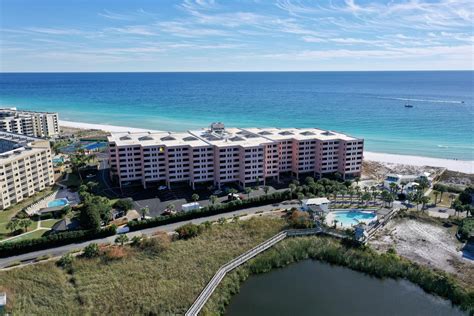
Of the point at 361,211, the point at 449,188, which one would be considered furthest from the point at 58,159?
the point at 449,188

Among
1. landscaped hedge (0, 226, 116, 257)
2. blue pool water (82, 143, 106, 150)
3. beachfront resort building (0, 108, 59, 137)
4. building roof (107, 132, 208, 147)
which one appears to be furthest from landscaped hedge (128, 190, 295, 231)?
beachfront resort building (0, 108, 59, 137)

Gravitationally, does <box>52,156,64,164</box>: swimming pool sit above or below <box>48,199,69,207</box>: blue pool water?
above

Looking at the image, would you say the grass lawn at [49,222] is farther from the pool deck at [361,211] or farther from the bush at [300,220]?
the pool deck at [361,211]

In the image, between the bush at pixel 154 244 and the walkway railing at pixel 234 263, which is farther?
the bush at pixel 154 244

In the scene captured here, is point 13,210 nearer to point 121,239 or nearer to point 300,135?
point 121,239

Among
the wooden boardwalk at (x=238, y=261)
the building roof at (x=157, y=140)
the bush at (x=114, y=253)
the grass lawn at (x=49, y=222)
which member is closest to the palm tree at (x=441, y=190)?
the wooden boardwalk at (x=238, y=261)

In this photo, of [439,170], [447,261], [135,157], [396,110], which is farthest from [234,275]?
[396,110]

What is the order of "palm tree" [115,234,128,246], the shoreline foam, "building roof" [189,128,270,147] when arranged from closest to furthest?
"palm tree" [115,234,128,246]
"building roof" [189,128,270,147]
the shoreline foam

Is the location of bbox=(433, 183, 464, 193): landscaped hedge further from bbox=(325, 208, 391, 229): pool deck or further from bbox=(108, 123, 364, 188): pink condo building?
bbox=(325, 208, 391, 229): pool deck
